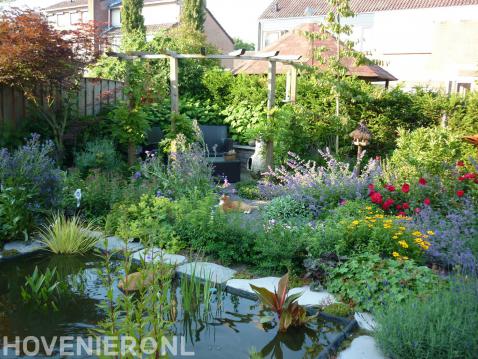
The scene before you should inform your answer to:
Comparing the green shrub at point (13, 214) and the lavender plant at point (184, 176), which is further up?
the lavender plant at point (184, 176)

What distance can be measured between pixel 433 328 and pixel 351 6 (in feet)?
82.9

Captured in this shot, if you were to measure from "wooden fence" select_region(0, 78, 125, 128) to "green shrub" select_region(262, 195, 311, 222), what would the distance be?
15.8ft

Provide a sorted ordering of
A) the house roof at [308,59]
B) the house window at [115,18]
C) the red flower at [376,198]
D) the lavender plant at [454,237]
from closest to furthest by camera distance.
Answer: the lavender plant at [454,237]
the red flower at [376,198]
the house roof at [308,59]
the house window at [115,18]

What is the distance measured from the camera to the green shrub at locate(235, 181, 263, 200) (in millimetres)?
8613

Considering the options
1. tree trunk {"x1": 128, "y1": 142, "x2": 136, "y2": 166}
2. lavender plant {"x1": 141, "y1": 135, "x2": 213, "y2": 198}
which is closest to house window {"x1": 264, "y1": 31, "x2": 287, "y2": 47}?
tree trunk {"x1": 128, "y1": 142, "x2": 136, "y2": 166}

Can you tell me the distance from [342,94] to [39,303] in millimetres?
7482

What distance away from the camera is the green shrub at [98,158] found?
8.52 meters

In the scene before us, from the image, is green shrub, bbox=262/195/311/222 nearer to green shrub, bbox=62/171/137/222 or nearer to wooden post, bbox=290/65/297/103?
green shrub, bbox=62/171/137/222

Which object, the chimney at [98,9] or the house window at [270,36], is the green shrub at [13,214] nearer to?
the house window at [270,36]

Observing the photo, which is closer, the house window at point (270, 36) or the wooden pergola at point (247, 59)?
the wooden pergola at point (247, 59)

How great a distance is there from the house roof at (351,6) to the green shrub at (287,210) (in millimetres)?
13910

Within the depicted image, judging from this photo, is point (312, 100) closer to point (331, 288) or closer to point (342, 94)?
point (342, 94)

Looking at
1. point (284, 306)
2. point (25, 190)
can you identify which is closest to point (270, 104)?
point (25, 190)

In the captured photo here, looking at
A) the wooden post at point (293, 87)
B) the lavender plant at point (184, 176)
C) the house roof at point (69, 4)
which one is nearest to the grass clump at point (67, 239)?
the lavender plant at point (184, 176)
